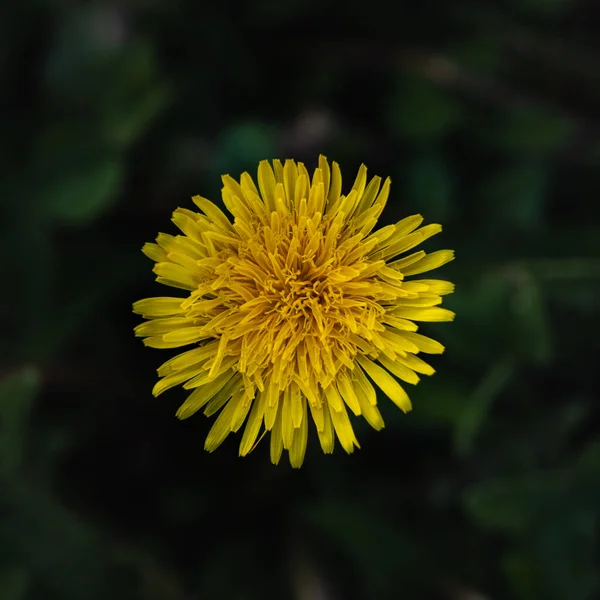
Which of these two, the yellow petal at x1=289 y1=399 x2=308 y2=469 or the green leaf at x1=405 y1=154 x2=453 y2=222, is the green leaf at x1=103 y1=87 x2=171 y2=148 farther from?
the yellow petal at x1=289 y1=399 x2=308 y2=469

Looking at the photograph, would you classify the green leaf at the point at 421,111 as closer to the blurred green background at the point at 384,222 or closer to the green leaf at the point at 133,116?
the blurred green background at the point at 384,222
